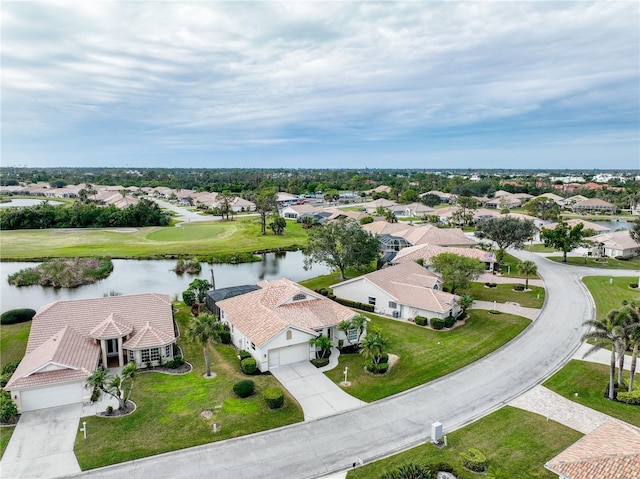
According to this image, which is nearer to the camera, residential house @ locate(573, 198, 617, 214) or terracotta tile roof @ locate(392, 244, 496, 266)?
terracotta tile roof @ locate(392, 244, 496, 266)

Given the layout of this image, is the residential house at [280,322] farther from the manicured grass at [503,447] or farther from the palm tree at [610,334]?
the palm tree at [610,334]

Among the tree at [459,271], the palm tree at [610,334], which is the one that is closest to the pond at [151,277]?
the tree at [459,271]

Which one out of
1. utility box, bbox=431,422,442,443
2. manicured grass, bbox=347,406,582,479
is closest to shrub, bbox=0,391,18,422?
manicured grass, bbox=347,406,582,479

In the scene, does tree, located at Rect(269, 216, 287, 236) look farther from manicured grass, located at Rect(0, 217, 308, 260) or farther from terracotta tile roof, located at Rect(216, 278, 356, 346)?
terracotta tile roof, located at Rect(216, 278, 356, 346)

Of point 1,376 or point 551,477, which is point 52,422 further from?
point 551,477

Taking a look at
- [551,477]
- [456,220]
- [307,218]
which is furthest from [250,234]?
[551,477]
